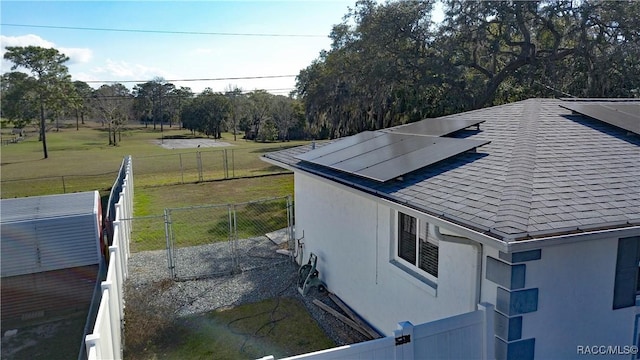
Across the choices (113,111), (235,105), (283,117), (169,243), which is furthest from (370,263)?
(235,105)

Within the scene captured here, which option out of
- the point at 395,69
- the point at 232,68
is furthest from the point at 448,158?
the point at 232,68

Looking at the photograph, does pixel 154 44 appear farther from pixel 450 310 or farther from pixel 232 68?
pixel 450 310

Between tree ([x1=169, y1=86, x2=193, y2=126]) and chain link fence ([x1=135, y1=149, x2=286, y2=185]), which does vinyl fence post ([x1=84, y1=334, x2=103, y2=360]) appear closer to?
chain link fence ([x1=135, y1=149, x2=286, y2=185])

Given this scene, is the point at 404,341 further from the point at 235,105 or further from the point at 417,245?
the point at 235,105

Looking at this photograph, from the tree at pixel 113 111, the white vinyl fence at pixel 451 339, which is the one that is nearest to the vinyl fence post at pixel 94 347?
the white vinyl fence at pixel 451 339

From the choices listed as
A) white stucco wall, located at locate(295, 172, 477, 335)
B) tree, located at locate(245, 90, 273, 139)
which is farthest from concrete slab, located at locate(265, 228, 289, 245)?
tree, located at locate(245, 90, 273, 139)

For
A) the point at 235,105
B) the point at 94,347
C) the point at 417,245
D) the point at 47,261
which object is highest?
the point at 235,105
